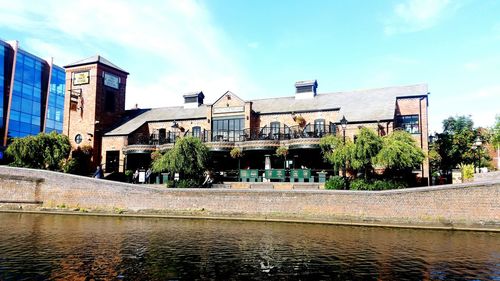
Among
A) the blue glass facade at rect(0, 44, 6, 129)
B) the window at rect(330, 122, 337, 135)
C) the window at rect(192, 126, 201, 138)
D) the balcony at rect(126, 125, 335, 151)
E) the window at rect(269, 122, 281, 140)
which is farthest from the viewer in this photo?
the blue glass facade at rect(0, 44, 6, 129)

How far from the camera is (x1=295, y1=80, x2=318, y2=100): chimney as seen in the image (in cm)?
3216

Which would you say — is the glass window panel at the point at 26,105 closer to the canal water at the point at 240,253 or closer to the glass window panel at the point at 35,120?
the glass window panel at the point at 35,120

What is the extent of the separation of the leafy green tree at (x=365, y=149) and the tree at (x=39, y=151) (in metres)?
22.7

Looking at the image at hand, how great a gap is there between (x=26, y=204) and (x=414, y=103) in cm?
2690

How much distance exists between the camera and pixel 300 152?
1123 inches

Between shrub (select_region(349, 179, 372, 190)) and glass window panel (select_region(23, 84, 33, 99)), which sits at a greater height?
glass window panel (select_region(23, 84, 33, 99))

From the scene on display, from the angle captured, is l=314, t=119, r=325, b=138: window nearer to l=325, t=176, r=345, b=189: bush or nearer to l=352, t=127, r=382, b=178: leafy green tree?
l=352, t=127, r=382, b=178: leafy green tree

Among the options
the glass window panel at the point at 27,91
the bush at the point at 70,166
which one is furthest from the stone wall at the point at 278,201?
the glass window panel at the point at 27,91

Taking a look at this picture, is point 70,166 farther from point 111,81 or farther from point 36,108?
point 36,108

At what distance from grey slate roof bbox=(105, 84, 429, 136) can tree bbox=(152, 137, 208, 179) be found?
8339mm

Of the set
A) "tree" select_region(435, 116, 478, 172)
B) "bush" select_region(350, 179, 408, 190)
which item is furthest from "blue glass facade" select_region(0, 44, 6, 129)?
"tree" select_region(435, 116, 478, 172)

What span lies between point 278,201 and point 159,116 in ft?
63.3

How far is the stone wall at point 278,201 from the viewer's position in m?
16.7

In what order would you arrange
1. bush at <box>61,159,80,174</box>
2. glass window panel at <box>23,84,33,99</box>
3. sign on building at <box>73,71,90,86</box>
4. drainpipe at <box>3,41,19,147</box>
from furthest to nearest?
glass window panel at <box>23,84,33,99</box>, drainpipe at <box>3,41,19,147</box>, sign on building at <box>73,71,90,86</box>, bush at <box>61,159,80,174</box>
